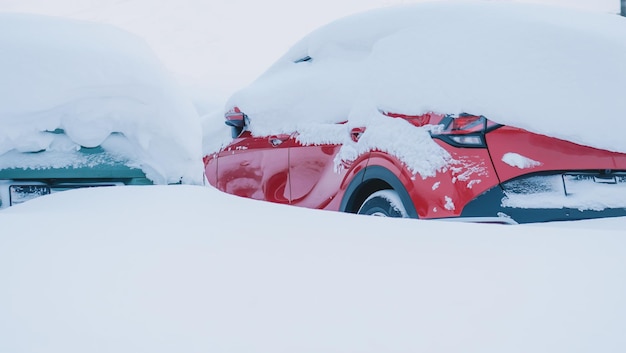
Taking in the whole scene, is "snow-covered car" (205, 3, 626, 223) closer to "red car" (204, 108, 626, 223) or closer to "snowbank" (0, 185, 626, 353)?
"red car" (204, 108, 626, 223)

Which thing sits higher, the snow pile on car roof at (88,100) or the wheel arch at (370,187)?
the snow pile on car roof at (88,100)

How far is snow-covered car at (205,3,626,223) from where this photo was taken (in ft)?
9.21

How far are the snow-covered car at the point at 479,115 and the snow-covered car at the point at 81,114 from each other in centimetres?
95

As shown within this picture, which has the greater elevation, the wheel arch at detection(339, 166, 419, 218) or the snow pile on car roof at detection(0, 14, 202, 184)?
the snow pile on car roof at detection(0, 14, 202, 184)

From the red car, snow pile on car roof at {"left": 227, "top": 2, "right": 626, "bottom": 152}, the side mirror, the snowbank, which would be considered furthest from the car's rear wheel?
the side mirror

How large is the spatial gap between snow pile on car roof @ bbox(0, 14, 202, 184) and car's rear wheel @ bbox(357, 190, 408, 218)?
104 cm

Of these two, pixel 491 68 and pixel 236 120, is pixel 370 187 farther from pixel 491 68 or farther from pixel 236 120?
pixel 236 120

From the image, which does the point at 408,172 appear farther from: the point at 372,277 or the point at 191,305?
the point at 191,305

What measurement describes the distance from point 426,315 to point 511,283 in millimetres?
326

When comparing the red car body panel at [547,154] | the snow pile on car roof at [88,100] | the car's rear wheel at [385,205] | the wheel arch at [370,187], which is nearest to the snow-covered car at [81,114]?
the snow pile on car roof at [88,100]

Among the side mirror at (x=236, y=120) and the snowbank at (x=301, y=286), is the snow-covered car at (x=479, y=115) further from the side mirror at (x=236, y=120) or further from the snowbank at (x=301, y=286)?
the side mirror at (x=236, y=120)

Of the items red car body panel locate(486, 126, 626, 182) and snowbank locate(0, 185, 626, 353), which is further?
red car body panel locate(486, 126, 626, 182)

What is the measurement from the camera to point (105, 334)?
1347mm

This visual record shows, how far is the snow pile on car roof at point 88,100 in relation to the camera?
10.2 feet
